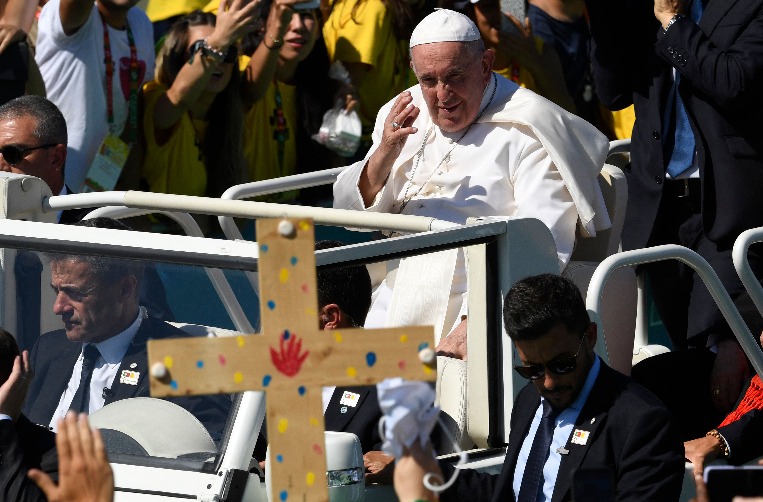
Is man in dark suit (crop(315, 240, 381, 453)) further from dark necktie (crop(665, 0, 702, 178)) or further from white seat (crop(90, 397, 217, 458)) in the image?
dark necktie (crop(665, 0, 702, 178))

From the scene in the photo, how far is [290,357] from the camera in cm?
291

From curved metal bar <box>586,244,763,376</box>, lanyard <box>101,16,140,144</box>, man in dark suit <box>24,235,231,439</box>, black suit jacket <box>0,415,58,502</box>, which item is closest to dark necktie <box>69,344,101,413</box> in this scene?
man in dark suit <box>24,235,231,439</box>

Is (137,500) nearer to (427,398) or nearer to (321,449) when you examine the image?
(321,449)

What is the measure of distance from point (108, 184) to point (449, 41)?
2293mm

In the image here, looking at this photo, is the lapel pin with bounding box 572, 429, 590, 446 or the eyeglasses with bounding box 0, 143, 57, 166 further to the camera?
the eyeglasses with bounding box 0, 143, 57, 166

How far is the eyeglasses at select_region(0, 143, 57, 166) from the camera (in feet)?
19.6

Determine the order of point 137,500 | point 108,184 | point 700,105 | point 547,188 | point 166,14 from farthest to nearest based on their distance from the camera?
point 166,14, point 108,184, point 700,105, point 547,188, point 137,500

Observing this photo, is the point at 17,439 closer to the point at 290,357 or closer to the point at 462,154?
the point at 290,357

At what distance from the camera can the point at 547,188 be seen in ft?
18.3

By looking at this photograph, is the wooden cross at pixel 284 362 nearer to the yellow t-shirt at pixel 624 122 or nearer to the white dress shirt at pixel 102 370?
the white dress shirt at pixel 102 370

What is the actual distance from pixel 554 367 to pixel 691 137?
2.29m

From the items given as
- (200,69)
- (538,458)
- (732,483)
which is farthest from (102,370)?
(200,69)

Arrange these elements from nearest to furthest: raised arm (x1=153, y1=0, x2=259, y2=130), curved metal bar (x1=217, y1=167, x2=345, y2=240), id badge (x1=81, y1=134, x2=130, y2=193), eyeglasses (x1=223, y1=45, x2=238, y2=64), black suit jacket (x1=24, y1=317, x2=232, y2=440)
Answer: black suit jacket (x1=24, y1=317, x2=232, y2=440) < curved metal bar (x1=217, y1=167, x2=345, y2=240) < id badge (x1=81, y1=134, x2=130, y2=193) < raised arm (x1=153, y1=0, x2=259, y2=130) < eyeglasses (x1=223, y1=45, x2=238, y2=64)

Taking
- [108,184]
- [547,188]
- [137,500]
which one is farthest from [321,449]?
[108,184]
